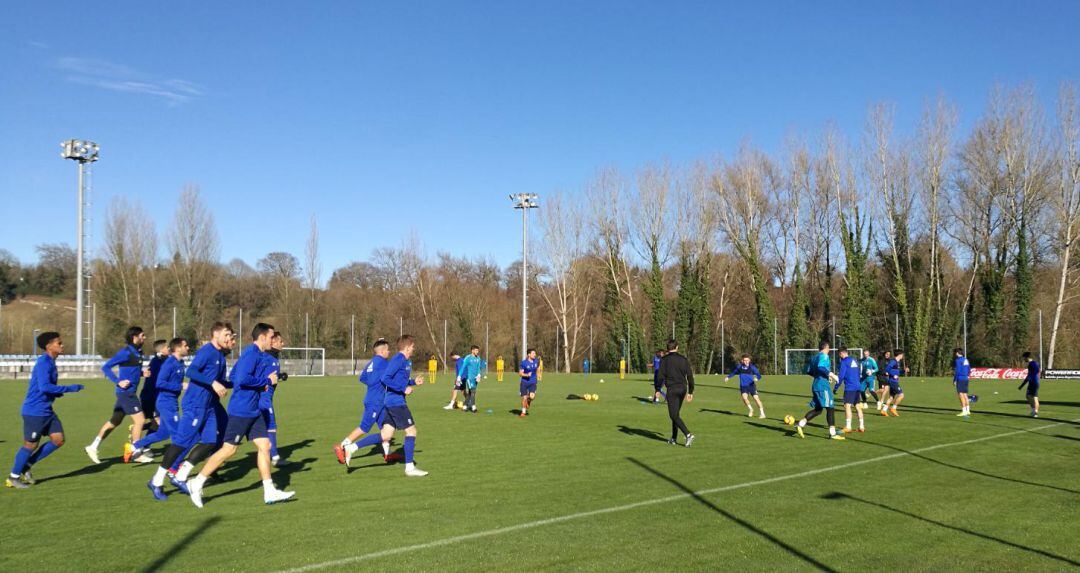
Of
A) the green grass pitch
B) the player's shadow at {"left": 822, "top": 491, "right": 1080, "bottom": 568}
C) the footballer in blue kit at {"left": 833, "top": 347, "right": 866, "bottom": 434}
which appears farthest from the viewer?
the footballer in blue kit at {"left": 833, "top": 347, "right": 866, "bottom": 434}

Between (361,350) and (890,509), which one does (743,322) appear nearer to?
(361,350)

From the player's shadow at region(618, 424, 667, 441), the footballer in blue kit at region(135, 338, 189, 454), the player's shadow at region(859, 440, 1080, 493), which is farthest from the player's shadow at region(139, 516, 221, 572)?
the player's shadow at region(859, 440, 1080, 493)

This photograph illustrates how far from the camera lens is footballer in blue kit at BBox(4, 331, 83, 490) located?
10.1 meters

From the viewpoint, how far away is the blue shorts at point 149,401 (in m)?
12.8

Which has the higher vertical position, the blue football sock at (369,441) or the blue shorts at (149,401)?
the blue shorts at (149,401)

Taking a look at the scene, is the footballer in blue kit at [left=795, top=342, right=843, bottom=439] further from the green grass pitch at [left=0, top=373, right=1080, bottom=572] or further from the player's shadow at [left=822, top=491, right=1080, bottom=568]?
the player's shadow at [left=822, top=491, right=1080, bottom=568]

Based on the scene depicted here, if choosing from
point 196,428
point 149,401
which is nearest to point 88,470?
point 149,401

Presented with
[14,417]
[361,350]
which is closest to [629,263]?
[361,350]

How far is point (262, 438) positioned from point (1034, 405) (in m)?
20.0

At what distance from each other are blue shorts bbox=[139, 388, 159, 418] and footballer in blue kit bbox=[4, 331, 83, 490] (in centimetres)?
231

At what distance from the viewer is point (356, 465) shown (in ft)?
40.6

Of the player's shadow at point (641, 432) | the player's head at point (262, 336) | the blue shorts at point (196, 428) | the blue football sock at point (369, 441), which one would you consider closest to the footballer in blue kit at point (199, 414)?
the blue shorts at point (196, 428)

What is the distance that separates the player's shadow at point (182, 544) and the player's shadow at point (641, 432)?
9.93 meters

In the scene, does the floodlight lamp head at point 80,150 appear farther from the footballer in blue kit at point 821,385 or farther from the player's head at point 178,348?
the footballer in blue kit at point 821,385
